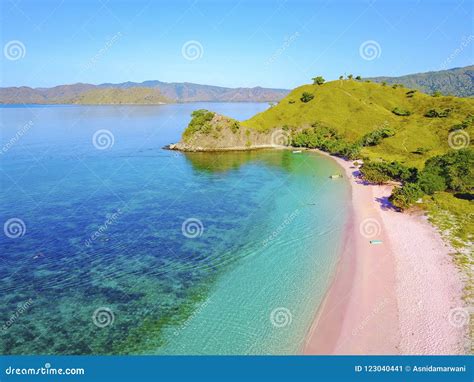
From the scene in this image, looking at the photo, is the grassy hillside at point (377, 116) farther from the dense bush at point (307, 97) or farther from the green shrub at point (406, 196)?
the green shrub at point (406, 196)

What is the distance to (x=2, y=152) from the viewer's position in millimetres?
94062

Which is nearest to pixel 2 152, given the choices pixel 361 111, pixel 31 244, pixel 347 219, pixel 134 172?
pixel 134 172

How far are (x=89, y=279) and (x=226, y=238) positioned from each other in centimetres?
1566

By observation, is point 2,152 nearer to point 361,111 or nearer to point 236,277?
point 236,277

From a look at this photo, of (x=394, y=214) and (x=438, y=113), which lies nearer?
(x=394, y=214)

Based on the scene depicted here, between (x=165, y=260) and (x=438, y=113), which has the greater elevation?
(x=438, y=113)

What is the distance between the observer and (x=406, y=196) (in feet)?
147
